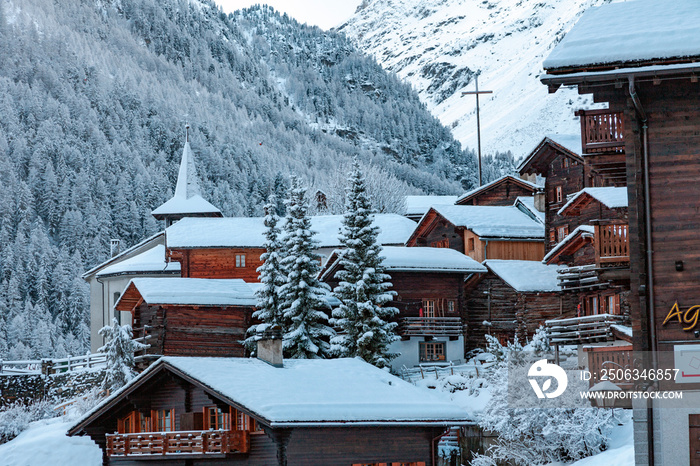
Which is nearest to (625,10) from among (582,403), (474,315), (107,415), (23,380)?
(582,403)

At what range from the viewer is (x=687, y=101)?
2325 centimetres

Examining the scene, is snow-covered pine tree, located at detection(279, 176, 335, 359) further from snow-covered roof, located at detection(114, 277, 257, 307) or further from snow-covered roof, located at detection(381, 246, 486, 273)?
snow-covered roof, located at detection(381, 246, 486, 273)

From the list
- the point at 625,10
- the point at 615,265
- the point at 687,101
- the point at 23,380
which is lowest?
the point at 23,380

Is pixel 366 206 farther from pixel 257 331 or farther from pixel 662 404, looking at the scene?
pixel 662 404

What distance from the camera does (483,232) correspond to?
62.4m

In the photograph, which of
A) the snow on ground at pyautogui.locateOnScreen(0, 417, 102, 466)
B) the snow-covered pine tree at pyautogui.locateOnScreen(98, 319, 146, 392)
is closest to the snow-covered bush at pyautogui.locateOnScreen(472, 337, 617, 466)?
the snow on ground at pyautogui.locateOnScreen(0, 417, 102, 466)

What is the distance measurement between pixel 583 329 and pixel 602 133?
19713 millimetres

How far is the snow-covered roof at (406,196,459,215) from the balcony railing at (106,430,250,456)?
5695 centimetres

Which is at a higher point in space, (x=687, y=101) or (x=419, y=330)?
(x=687, y=101)

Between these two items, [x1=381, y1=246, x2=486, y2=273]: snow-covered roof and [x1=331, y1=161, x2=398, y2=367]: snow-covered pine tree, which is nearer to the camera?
[x1=331, y1=161, x2=398, y2=367]: snow-covered pine tree

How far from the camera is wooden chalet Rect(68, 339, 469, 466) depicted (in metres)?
33.7

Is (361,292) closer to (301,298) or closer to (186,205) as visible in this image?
(301,298)

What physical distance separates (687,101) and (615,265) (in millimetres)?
5345

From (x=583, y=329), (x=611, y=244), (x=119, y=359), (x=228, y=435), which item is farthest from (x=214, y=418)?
(x=119, y=359)
